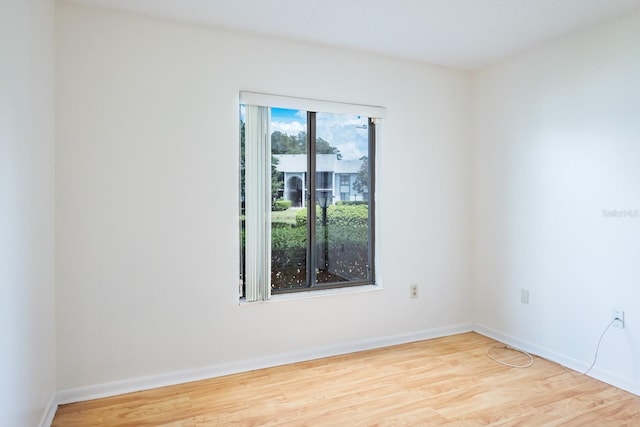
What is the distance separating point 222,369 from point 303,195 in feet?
4.77

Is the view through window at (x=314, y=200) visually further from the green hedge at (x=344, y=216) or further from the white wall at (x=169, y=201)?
the white wall at (x=169, y=201)

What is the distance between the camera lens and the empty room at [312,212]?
2.37m

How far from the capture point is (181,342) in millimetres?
2768

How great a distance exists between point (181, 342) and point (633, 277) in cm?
307

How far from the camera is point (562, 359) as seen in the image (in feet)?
10.0

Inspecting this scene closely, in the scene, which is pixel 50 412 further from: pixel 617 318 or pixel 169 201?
pixel 617 318

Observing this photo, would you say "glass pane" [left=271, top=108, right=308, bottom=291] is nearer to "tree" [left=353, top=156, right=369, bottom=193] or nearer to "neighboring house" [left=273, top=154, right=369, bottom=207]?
"neighboring house" [left=273, top=154, right=369, bottom=207]

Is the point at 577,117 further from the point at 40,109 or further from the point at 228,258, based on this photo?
the point at 40,109

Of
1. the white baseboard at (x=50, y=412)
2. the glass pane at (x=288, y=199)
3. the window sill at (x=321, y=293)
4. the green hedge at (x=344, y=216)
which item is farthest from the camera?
the green hedge at (x=344, y=216)

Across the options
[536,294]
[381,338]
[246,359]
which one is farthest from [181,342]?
[536,294]

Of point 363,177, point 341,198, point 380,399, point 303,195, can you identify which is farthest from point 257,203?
point 380,399

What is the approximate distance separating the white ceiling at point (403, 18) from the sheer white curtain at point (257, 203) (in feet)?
2.09

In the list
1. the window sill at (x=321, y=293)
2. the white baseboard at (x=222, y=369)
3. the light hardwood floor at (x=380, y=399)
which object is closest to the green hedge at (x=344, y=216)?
the window sill at (x=321, y=293)

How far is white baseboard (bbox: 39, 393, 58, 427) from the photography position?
7.12 ft
